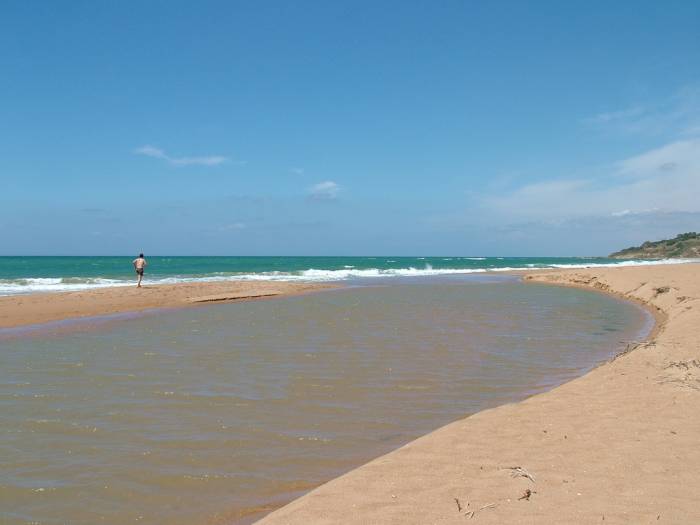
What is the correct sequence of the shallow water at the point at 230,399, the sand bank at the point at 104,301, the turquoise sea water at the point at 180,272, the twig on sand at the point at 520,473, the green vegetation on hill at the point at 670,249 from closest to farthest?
the twig on sand at the point at 520,473 < the shallow water at the point at 230,399 < the sand bank at the point at 104,301 < the turquoise sea water at the point at 180,272 < the green vegetation on hill at the point at 670,249

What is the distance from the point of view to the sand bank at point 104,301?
17.0m

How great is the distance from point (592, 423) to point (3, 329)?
14.9m

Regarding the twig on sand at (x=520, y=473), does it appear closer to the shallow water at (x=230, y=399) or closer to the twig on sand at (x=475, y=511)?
the twig on sand at (x=475, y=511)

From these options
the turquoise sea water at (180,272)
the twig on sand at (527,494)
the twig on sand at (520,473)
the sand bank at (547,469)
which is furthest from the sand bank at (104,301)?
the twig on sand at (527,494)

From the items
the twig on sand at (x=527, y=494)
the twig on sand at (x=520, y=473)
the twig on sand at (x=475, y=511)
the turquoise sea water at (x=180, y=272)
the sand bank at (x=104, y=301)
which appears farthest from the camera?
the turquoise sea water at (x=180, y=272)

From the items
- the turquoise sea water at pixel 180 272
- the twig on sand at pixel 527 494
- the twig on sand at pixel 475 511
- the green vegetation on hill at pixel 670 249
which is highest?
the green vegetation on hill at pixel 670 249

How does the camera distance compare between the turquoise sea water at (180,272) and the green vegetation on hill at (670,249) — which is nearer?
the turquoise sea water at (180,272)

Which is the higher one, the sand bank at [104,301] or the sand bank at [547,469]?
the sand bank at [104,301]

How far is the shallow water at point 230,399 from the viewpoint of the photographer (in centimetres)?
447

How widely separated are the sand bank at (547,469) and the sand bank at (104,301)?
14.4 metres

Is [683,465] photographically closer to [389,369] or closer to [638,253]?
[389,369]

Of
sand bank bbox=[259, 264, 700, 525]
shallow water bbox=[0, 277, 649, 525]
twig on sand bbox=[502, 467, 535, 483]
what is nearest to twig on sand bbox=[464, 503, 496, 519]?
sand bank bbox=[259, 264, 700, 525]

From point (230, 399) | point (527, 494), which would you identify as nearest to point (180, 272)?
point (230, 399)

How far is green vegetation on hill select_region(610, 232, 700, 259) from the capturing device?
111894 millimetres
